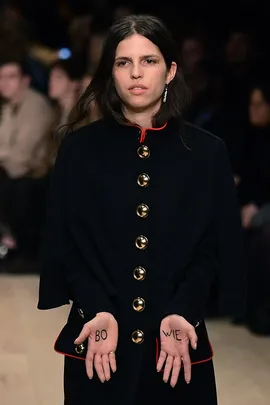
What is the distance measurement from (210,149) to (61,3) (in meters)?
5.64

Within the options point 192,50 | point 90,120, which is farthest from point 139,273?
point 192,50

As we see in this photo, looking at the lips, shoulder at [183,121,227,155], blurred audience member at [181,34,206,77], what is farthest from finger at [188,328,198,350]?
blurred audience member at [181,34,206,77]

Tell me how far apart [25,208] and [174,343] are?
374cm

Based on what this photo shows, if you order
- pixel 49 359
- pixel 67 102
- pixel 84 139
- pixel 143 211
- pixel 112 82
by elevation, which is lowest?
pixel 49 359

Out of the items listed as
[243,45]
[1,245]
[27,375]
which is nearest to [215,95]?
[243,45]

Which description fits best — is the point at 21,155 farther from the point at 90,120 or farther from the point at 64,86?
the point at 90,120

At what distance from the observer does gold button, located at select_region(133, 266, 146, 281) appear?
1.99 m

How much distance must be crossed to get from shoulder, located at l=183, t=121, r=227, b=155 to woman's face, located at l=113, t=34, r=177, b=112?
3.7 inches

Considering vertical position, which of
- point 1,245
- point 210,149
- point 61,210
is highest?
point 210,149

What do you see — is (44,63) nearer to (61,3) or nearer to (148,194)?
(61,3)

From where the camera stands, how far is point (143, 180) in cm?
201

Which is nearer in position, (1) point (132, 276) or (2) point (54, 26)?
(1) point (132, 276)

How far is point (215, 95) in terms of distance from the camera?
536cm

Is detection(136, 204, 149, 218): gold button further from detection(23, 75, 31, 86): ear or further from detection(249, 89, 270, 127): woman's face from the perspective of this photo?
detection(23, 75, 31, 86): ear
